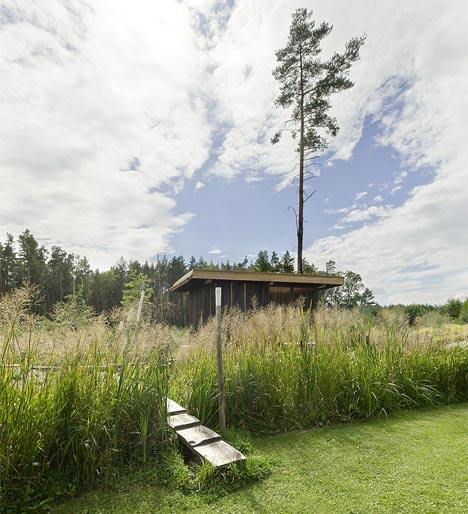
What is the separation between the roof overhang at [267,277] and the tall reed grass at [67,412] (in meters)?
5.89

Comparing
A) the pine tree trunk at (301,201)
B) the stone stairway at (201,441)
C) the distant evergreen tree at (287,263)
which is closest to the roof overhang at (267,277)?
the pine tree trunk at (301,201)

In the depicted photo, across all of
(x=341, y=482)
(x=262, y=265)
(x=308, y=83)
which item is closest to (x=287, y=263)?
(x=262, y=265)

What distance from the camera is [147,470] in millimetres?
2881

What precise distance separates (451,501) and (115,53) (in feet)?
22.9

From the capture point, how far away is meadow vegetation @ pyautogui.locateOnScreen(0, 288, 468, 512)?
2.50 m

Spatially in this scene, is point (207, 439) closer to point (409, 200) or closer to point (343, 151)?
point (409, 200)

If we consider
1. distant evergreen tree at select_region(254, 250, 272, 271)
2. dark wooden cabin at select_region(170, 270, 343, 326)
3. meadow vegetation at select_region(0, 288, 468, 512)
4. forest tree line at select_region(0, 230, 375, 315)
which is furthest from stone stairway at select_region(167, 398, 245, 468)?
forest tree line at select_region(0, 230, 375, 315)

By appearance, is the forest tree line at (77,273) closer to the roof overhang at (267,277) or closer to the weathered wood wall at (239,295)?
the weathered wood wall at (239,295)

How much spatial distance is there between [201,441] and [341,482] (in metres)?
1.27

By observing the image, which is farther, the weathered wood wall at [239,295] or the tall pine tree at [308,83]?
the tall pine tree at [308,83]

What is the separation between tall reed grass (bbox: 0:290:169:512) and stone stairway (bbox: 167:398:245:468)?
0.25 metres

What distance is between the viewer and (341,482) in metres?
2.84

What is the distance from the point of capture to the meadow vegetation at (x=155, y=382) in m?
2.50

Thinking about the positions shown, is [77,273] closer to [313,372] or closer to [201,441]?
[313,372]
